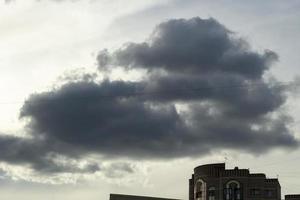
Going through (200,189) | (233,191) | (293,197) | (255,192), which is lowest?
(293,197)

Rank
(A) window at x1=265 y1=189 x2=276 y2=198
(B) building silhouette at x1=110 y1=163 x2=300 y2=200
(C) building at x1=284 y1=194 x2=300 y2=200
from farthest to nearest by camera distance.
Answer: (B) building silhouette at x1=110 y1=163 x2=300 y2=200 → (A) window at x1=265 y1=189 x2=276 y2=198 → (C) building at x1=284 y1=194 x2=300 y2=200

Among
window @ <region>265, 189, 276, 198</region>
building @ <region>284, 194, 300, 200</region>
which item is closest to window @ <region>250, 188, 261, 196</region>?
window @ <region>265, 189, 276, 198</region>

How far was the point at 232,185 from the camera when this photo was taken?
150 m

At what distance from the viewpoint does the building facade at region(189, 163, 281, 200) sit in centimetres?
14825

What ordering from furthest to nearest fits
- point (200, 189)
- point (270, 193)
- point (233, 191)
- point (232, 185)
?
point (200, 189) → point (232, 185) → point (233, 191) → point (270, 193)

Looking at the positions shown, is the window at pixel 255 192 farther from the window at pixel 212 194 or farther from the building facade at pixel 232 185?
the window at pixel 212 194

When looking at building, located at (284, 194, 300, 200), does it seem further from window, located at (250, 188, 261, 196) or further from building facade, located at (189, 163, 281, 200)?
window, located at (250, 188, 261, 196)

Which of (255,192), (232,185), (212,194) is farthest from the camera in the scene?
(212,194)

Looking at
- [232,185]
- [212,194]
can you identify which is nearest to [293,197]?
[232,185]

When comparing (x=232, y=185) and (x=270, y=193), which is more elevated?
(x=232, y=185)

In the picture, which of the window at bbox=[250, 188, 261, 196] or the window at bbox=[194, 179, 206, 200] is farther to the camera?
the window at bbox=[194, 179, 206, 200]

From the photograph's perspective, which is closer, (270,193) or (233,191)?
(270,193)

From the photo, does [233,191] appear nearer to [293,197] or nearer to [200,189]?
[200,189]

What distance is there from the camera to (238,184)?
150125 mm
